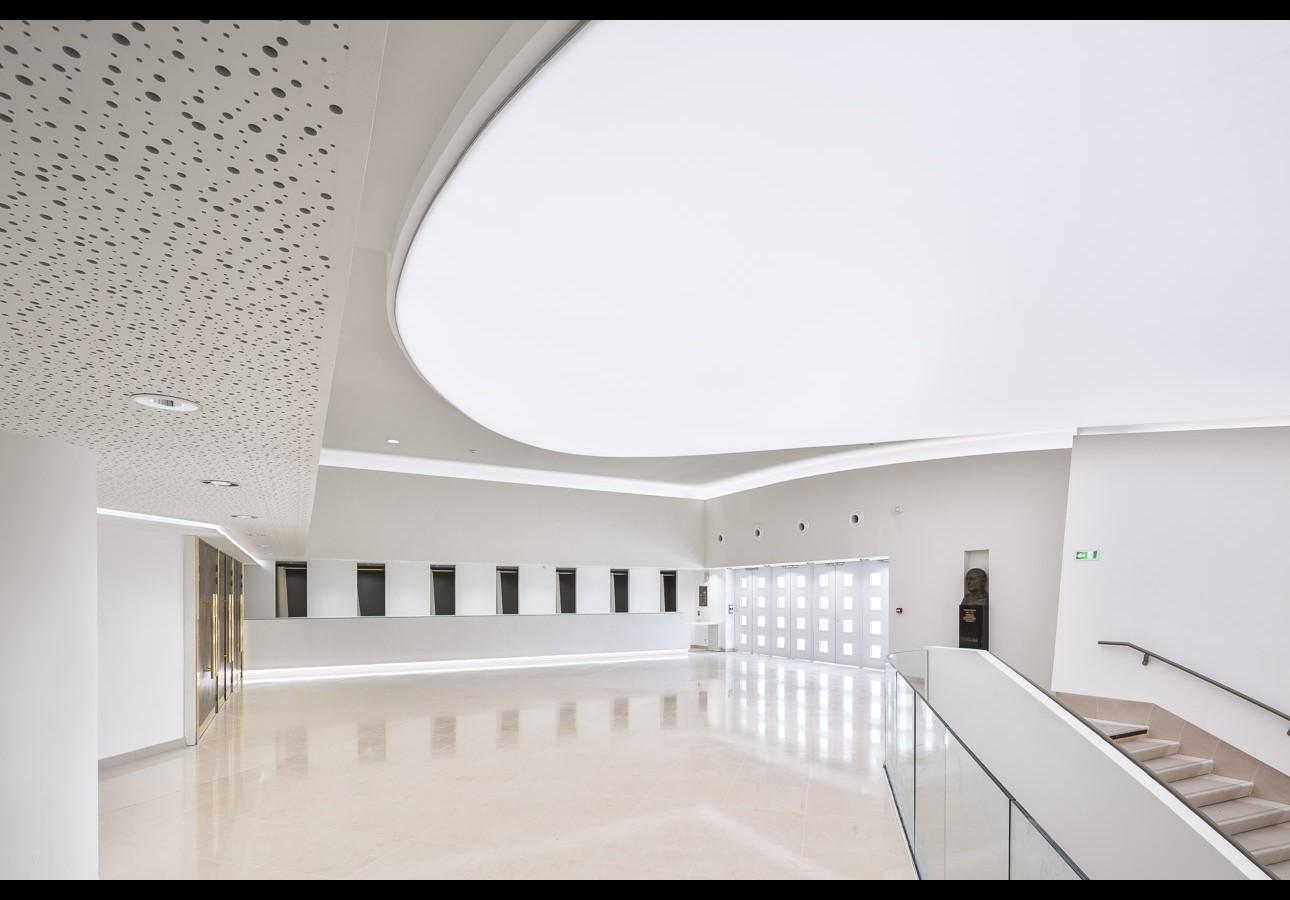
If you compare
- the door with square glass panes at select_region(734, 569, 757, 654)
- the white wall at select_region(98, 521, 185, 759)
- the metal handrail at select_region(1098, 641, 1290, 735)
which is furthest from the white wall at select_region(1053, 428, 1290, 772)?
the door with square glass panes at select_region(734, 569, 757, 654)

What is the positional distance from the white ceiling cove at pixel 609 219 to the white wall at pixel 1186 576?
158 centimetres

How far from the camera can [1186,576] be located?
1104 centimetres

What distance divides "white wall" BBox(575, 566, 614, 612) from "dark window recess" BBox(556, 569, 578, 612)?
0.38ft

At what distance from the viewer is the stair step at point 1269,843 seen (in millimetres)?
8500

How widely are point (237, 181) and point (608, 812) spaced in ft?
23.1

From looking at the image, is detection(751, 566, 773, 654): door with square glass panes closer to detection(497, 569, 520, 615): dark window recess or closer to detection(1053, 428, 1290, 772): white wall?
detection(497, 569, 520, 615): dark window recess

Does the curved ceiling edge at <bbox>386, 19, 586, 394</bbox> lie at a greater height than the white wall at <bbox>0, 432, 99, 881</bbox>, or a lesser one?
greater

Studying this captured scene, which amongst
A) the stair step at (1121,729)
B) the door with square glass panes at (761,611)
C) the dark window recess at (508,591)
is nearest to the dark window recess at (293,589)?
the dark window recess at (508,591)

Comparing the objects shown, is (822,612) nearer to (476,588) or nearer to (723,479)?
(723,479)

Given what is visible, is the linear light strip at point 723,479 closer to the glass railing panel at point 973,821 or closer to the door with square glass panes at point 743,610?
the door with square glass panes at point 743,610

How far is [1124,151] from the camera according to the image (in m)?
4.18

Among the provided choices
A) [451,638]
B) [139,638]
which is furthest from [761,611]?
[139,638]

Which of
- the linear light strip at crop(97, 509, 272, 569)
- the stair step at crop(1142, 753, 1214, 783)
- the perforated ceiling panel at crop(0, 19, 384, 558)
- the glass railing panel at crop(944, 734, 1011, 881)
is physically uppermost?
the perforated ceiling panel at crop(0, 19, 384, 558)

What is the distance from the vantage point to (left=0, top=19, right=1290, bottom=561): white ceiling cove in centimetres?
180
